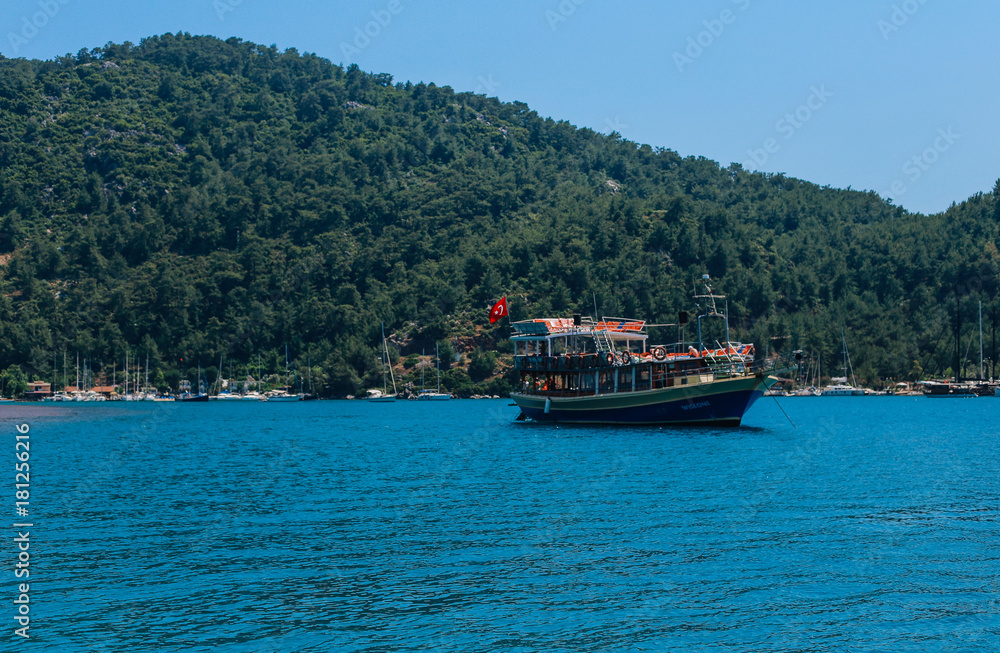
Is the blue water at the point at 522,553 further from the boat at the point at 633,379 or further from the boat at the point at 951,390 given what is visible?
the boat at the point at 951,390

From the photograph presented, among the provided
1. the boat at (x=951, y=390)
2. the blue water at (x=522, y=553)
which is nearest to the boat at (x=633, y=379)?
the blue water at (x=522, y=553)

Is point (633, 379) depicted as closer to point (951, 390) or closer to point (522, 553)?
point (522, 553)

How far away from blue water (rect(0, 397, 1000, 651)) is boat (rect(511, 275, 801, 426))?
53.5 feet

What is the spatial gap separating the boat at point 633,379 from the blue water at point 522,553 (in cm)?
1632

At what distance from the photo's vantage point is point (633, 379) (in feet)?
289

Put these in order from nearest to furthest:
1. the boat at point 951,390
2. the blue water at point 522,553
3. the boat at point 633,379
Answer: the blue water at point 522,553
the boat at point 633,379
the boat at point 951,390

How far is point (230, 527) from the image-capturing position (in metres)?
38.3

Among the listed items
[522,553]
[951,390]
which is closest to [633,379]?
[522,553]

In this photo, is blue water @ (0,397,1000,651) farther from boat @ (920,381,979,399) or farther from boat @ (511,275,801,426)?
boat @ (920,381,979,399)

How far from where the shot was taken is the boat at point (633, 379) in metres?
82.7

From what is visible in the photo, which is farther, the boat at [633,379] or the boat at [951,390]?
the boat at [951,390]

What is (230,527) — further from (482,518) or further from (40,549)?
(482,518)

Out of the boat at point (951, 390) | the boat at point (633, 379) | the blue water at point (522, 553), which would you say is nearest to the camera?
the blue water at point (522, 553)

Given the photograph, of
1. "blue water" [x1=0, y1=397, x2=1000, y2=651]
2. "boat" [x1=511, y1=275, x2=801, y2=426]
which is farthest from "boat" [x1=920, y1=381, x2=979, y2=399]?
"blue water" [x1=0, y1=397, x2=1000, y2=651]
